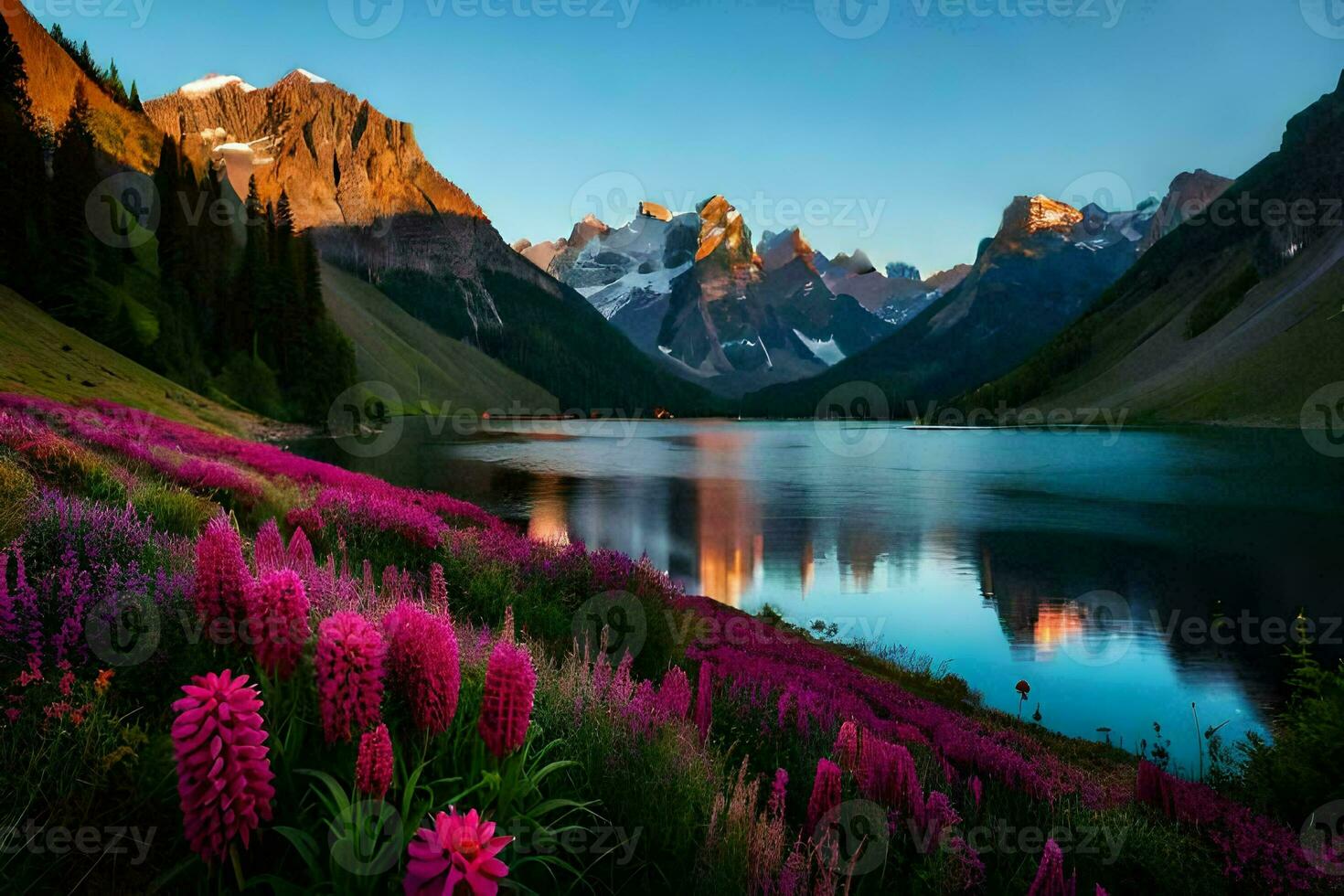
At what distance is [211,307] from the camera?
89000mm

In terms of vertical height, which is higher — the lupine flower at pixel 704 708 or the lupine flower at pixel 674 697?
the lupine flower at pixel 674 697

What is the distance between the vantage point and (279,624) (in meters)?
3.65

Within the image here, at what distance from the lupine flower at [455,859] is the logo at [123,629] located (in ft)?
10.8

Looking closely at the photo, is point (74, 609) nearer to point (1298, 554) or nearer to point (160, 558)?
point (160, 558)

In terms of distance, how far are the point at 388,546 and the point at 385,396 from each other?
153774 millimetres

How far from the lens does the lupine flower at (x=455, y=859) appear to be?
2230 mm

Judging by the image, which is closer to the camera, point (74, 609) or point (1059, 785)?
point (74, 609)

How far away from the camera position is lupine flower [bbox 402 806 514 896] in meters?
2.23

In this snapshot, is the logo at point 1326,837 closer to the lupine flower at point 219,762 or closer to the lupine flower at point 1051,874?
the lupine flower at point 1051,874

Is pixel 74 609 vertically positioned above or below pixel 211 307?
below

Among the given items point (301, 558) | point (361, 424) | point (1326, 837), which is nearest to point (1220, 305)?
point (361, 424)

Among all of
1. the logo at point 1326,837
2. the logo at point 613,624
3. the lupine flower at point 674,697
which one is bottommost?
the logo at point 1326,837

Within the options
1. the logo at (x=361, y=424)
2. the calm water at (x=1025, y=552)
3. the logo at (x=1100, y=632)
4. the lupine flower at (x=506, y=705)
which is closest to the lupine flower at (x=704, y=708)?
the lupine flower at (x=506, y=705)

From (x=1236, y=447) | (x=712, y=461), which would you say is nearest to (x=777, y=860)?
(x=712, y=461)
